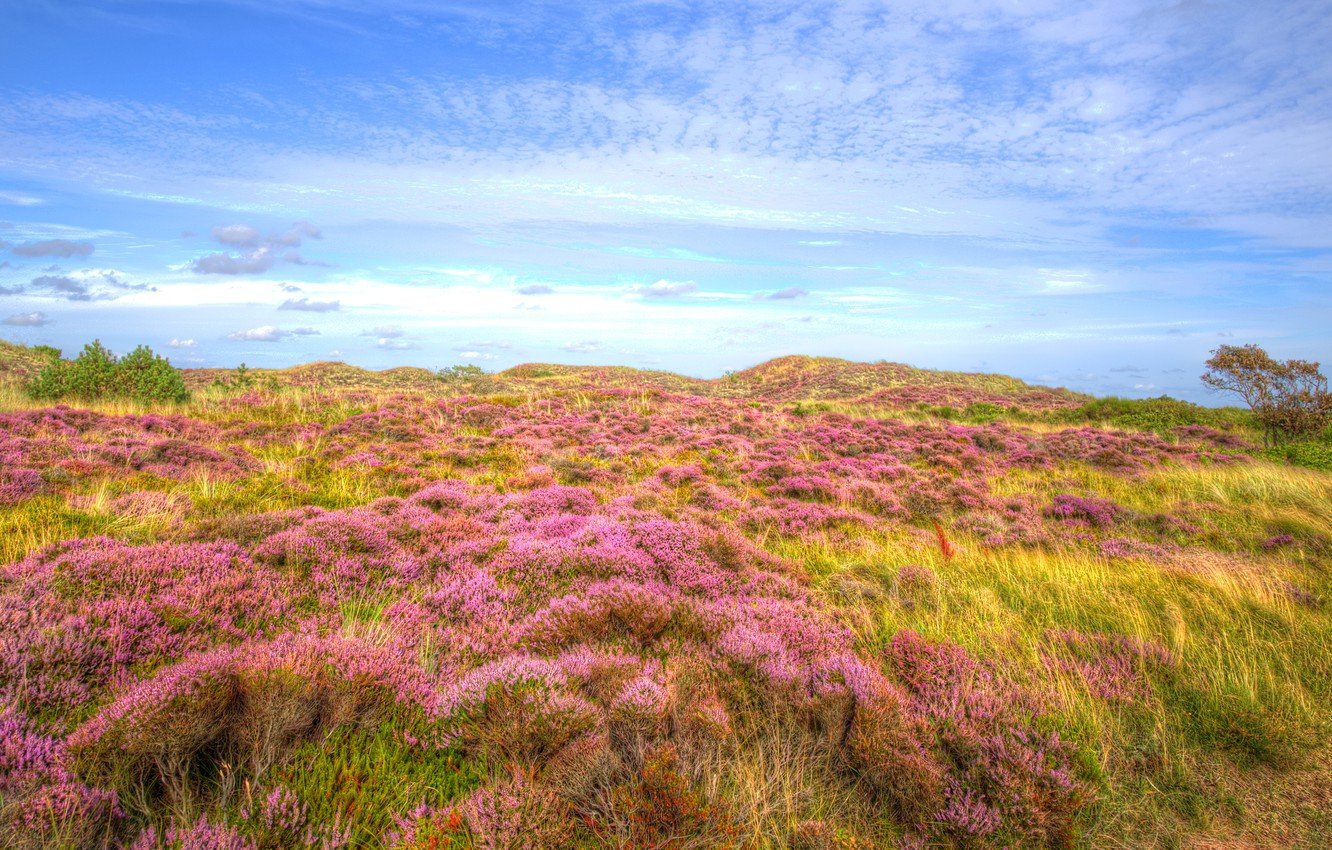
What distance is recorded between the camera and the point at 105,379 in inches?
655

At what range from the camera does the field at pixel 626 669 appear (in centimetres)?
263

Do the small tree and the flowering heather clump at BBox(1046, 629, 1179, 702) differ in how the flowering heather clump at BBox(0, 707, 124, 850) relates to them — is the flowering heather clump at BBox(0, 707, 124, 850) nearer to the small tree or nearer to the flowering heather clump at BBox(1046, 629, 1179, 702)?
the flowering heather clump at BBox(1046, 629, 1179, 702)

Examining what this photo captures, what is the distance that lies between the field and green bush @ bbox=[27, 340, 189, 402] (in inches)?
368

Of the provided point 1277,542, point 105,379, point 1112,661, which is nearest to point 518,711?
point 1112,661

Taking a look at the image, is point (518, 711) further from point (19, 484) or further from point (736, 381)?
point (736, 381)

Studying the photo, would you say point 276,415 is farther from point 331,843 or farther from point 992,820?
point 992,820

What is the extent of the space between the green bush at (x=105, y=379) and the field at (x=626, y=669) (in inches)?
368

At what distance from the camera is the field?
2633 millimetres

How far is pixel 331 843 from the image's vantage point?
2.34 meters

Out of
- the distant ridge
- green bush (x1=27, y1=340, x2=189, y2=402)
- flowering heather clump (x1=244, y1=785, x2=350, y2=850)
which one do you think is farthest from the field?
the distant ridge

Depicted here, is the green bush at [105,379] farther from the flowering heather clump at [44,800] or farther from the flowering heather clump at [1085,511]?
the flowering heather clump at [1085,511]

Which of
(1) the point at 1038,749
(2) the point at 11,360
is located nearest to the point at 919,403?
(1) the point at 1038,749

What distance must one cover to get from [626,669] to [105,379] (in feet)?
68.9

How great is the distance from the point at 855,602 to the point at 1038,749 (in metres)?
2.24
